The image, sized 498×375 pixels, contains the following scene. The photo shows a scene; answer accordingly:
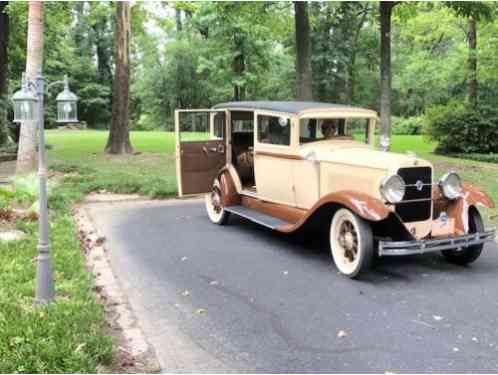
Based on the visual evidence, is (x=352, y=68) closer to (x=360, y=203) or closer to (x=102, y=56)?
(x=102, y=56)

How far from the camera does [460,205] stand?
5.95m

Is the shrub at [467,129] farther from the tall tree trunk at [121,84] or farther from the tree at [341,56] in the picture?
the tree at [341,56]

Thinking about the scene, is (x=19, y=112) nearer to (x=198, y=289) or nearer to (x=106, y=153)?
(x=198, y=289)

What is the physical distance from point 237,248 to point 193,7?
44.9ft

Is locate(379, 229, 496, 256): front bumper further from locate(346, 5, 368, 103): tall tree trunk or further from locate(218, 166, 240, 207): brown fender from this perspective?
locate(346, 5, 368, 103): tall tree trunk

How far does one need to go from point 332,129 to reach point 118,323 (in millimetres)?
4024

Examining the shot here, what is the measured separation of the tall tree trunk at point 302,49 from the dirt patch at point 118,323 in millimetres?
9083

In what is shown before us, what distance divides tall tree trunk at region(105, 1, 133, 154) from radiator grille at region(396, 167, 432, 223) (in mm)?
12936

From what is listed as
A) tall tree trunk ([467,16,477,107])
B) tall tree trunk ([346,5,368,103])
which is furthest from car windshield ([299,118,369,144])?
tall tree trunk ([346,5,368,103])

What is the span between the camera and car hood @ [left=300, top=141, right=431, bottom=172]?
5.61 metres

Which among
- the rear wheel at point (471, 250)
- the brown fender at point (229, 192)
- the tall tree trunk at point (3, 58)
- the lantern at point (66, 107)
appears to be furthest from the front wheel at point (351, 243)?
the tall tree trunk at point (3, 58)

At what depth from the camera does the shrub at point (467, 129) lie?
16922 mm

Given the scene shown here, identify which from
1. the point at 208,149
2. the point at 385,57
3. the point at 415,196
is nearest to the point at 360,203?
the point at 415,196

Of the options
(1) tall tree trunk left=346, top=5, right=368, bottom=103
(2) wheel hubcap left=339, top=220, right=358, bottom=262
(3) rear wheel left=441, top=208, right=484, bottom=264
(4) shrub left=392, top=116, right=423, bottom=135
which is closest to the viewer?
(2) wheel hubcap left=339, top=220, right=358, bottom=262
